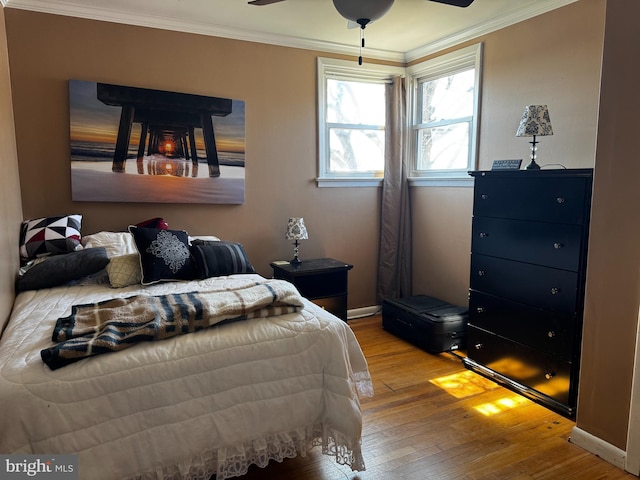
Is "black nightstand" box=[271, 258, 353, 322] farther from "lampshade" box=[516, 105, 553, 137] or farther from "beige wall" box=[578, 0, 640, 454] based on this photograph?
"beige wall" box=[578, 0, 640, 454]

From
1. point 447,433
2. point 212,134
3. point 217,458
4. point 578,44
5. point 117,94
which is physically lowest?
point 447,433

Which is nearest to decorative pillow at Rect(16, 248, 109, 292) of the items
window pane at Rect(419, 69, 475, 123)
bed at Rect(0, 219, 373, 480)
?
bed at Rect(0, 219, 373, 480)

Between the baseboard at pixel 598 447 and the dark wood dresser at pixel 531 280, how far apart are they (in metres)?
0.28

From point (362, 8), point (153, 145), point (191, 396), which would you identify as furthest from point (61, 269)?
point (362, 8)

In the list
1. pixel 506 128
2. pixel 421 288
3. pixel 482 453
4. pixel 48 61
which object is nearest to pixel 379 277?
pixel 421 288

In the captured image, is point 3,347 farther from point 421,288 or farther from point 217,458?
point 421,288

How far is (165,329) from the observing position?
5.85 feet

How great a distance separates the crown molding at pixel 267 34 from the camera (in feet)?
9.95

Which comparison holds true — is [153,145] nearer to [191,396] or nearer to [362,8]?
[362,8]

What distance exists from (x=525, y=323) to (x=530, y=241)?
0.51 metres

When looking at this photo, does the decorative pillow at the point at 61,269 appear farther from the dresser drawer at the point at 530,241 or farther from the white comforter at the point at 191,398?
the dresser drawer at the point at 530,241

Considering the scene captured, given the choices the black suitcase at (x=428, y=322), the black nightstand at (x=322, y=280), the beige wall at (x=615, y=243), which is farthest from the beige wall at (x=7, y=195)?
the beige wall at (x=615, y=243)

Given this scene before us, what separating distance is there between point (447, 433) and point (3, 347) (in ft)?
6.80

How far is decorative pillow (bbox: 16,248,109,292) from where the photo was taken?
254 centimetres
